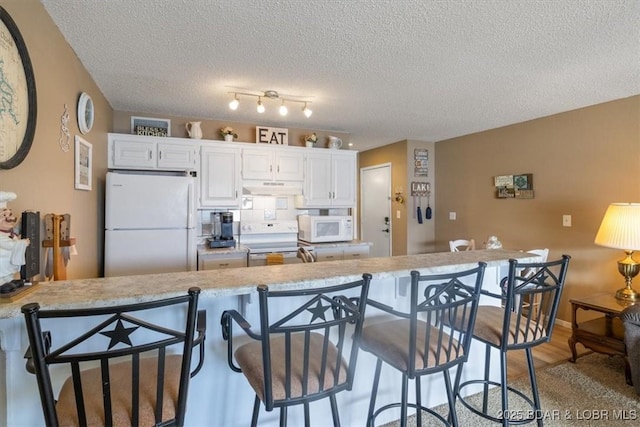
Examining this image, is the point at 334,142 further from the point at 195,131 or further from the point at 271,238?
the point at 195,131

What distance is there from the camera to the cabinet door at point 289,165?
4.02 metres

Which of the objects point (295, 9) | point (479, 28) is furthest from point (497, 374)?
point (295, 9)

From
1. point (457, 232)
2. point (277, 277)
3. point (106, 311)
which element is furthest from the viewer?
point (457, 232)

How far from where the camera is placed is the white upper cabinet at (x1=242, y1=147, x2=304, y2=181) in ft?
12.8

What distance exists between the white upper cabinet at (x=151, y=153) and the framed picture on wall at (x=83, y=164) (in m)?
0.74

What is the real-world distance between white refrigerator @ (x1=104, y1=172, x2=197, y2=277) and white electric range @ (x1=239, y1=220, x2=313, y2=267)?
787mm

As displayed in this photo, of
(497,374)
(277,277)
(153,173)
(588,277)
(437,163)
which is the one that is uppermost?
(437,163)

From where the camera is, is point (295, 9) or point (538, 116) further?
point (538, 116)

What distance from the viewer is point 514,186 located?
13.4 ft

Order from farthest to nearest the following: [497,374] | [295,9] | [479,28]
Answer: [497,374], [479,28], [295,9]

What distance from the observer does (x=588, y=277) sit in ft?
11.1

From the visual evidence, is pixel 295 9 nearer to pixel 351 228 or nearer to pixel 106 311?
pixel 106 311

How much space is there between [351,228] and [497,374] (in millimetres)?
2338

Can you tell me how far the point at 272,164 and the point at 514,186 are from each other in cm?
293
